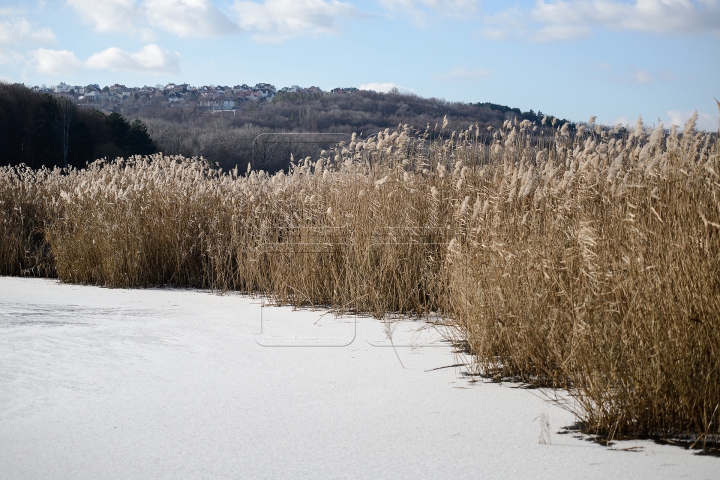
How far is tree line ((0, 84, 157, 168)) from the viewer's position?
2133cm

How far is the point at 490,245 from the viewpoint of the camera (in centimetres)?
325

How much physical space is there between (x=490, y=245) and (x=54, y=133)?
2254 cm

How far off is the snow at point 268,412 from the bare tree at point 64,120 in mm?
20026

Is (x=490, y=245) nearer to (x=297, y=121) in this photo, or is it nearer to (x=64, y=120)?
(x=297, y=121)

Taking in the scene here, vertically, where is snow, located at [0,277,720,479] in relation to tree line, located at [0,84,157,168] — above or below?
A: below

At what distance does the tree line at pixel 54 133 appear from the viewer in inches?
840

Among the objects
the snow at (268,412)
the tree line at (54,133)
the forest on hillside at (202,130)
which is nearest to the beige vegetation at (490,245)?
the snow at (268,412)

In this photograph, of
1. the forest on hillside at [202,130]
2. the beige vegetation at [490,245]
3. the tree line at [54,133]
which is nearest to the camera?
the beige vegetation at [490,245]

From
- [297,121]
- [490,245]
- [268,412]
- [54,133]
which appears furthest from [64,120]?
[268,412]

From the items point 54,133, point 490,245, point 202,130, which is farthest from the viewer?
point 202,130

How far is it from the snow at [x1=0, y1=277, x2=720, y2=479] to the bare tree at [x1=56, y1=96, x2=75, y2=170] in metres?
20.0

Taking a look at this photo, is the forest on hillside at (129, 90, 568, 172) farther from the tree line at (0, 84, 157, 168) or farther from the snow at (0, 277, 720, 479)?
the snow at (0, 277, 720, 479)

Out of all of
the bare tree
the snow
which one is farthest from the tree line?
the snow

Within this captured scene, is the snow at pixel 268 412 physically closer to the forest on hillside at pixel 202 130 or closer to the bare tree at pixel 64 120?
the forest on hillside at pixel 202 130
